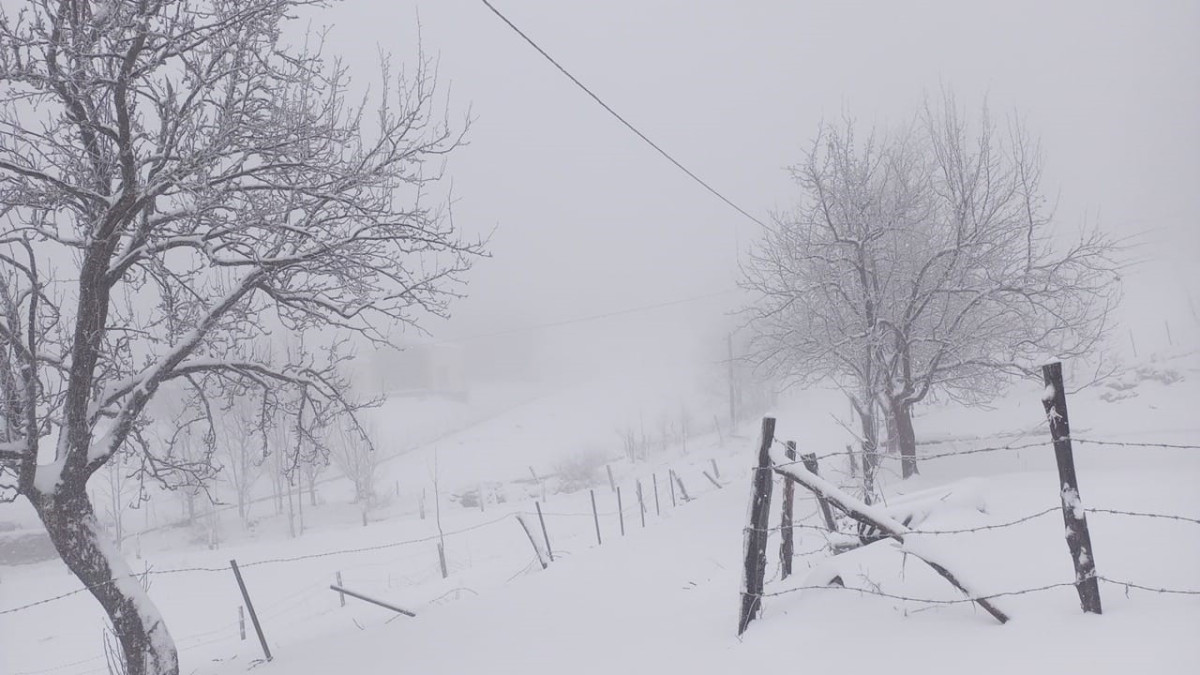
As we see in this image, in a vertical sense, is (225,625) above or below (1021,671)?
below

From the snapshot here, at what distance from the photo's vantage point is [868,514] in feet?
13.4

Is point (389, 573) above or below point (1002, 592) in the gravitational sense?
below

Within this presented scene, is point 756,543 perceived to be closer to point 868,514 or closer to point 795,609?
point 795,609

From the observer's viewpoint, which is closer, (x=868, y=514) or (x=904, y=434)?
(x=868, y=514)

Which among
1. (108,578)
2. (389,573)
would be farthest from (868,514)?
(389,573)

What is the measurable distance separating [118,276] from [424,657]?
17.5 ft

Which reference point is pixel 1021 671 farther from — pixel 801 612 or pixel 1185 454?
pixel 1185 454

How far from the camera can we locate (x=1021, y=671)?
10.3 ft

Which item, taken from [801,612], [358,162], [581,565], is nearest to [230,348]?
[358,162]

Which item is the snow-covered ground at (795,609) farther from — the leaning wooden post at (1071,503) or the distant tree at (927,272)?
the distant tree at (927,272)

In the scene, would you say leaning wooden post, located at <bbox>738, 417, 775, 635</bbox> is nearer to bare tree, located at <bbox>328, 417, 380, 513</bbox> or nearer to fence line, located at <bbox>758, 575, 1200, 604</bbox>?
fence line, located at <bbox>758, 575, 1200, 604</bbox>

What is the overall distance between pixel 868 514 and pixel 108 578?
7.77 metres

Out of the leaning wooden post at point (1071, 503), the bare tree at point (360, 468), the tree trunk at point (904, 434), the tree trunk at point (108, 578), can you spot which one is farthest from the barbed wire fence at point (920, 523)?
the bare tree at point (360, 468)

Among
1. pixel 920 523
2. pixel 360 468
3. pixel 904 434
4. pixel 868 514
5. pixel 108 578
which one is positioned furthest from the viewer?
pixel 360 468
